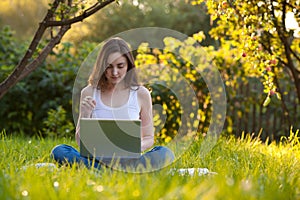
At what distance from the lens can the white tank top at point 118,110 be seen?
3.16 m

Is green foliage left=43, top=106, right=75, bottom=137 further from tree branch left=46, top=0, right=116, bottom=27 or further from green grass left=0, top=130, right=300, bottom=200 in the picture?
green grass left=0, top=130, right=300, bottom=200

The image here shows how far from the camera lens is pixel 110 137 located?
2482 mm

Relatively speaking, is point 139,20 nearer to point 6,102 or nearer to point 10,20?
point 10,20

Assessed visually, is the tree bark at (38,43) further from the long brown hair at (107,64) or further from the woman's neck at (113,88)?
the woman's neck at (113,88)

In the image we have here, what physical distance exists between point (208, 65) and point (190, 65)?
0.25m

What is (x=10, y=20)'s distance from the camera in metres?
12.6

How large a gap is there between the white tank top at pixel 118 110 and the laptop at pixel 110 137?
551 millimetres

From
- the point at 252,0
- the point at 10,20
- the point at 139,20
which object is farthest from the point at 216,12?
the point at 139,20

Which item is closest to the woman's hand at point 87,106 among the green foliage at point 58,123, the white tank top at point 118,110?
the white tank top at point 118,110

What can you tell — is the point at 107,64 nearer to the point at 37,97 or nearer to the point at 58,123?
the point at 58,123

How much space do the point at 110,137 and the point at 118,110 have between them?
724 millimetres

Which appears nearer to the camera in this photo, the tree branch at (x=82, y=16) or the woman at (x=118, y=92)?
the woman at (x=118, y=92)

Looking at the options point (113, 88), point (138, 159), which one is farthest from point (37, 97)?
point (138, 159)

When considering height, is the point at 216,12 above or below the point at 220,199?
above
